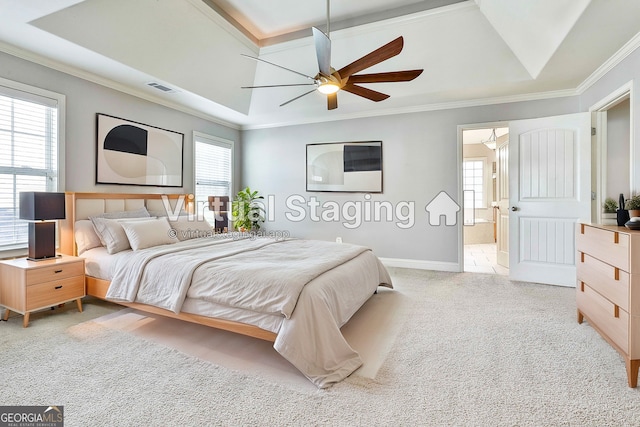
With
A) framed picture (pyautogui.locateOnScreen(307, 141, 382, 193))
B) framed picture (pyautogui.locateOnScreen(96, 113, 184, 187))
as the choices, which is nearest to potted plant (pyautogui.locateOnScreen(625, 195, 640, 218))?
framed picture (pyautogui.locateOnScreen(307, 141, 382, 193))

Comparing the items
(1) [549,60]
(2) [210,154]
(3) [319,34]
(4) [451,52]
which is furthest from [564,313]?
(2) [210,154]

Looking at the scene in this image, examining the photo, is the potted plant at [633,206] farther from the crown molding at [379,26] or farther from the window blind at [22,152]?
the window blind at [22,152]

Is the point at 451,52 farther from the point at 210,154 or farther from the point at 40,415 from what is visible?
the point at 40,415

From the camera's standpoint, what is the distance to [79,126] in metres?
3.57

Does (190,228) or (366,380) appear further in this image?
(190,228)

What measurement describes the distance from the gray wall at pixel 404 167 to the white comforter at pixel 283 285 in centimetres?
175

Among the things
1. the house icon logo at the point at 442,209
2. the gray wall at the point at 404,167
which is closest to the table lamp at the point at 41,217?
Answer: the gray wall at the point at 404,167

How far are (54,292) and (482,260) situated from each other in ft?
19.8

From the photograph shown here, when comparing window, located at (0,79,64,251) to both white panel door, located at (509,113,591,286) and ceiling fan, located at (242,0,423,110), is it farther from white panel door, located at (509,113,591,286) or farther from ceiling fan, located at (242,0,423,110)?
white panel door, located at (509,113,591,286)

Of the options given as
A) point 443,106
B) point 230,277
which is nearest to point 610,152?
point 443,106

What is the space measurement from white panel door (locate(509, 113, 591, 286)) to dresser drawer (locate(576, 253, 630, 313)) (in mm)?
1456

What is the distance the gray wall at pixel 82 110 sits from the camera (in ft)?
10.3

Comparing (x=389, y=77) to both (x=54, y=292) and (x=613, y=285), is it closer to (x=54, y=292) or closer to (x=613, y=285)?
(x=613, y=285)

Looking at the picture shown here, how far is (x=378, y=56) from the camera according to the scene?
2.66 metres
